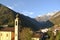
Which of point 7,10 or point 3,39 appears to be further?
point 7,10

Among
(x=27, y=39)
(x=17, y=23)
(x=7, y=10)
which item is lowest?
(x=27, y=39)

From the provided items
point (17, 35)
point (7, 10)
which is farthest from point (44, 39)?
point (7, 10)

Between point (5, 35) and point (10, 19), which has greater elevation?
point (10, 19)

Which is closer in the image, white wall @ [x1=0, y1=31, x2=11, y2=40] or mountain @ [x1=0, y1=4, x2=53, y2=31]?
white wall @ [x1=0, y1=31, x2=11, y2=40]

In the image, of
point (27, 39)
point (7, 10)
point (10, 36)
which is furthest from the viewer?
point (7, 10)

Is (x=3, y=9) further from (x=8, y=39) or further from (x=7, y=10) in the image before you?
(x=8, y=39)

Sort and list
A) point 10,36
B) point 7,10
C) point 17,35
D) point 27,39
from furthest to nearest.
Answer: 1. point 7,10
2. point 10,36
3. point 27,39
4. point 17,35

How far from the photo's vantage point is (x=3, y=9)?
162 meters

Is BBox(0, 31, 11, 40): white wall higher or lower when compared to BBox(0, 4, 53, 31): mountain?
lower

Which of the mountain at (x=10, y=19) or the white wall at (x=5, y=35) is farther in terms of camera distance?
the mountain at (x=10, y=19)

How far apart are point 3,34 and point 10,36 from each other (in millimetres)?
2263

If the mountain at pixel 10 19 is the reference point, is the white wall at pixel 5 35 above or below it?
below

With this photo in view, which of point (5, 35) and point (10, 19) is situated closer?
point (5, 35)

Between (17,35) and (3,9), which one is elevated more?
(3,9)
